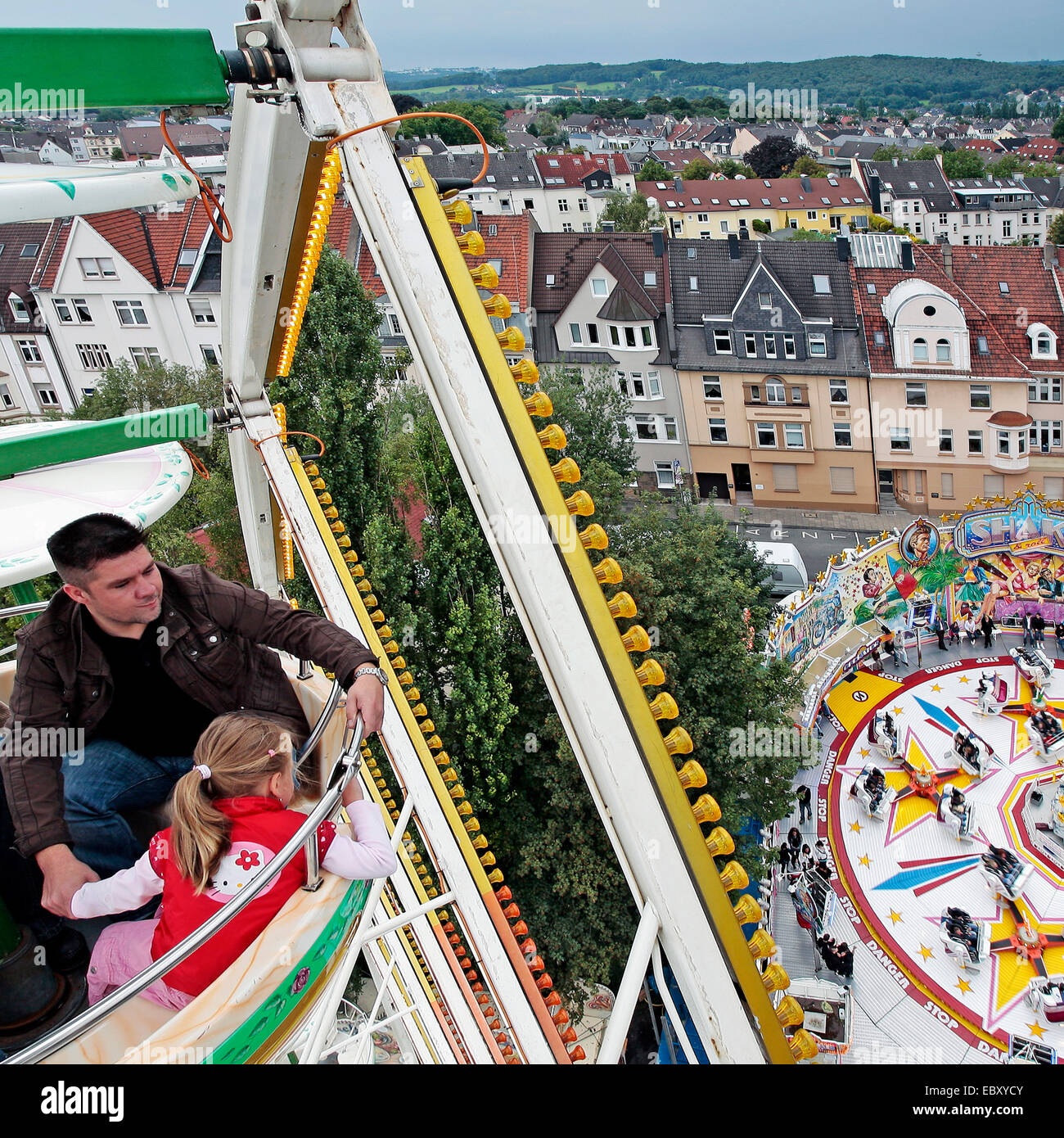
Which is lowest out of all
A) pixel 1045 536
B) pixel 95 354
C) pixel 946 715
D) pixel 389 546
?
pixel 946 715

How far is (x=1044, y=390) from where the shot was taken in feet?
103

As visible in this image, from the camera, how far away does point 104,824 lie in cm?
463

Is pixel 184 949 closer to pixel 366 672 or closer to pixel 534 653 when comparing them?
pixel 366 672

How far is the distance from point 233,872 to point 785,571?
2621 cm

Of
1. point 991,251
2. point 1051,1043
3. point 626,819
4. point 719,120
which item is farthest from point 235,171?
point 719,120

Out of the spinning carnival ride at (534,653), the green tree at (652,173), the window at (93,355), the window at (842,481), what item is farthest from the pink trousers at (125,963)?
the green tree at (652,173)

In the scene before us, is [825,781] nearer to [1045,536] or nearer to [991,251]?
[1045,536]

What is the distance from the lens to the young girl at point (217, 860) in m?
3.57

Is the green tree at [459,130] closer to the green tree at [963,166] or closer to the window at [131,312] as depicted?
the green tree at [963,166]

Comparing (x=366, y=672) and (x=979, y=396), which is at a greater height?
(x=366, y=672)

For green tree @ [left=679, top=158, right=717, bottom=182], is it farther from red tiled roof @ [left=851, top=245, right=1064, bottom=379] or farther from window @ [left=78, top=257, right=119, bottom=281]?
window @ [left=78, top=257, right=119, bottom=281]

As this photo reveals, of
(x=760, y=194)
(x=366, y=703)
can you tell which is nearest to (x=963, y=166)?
(x=760, y=194)
